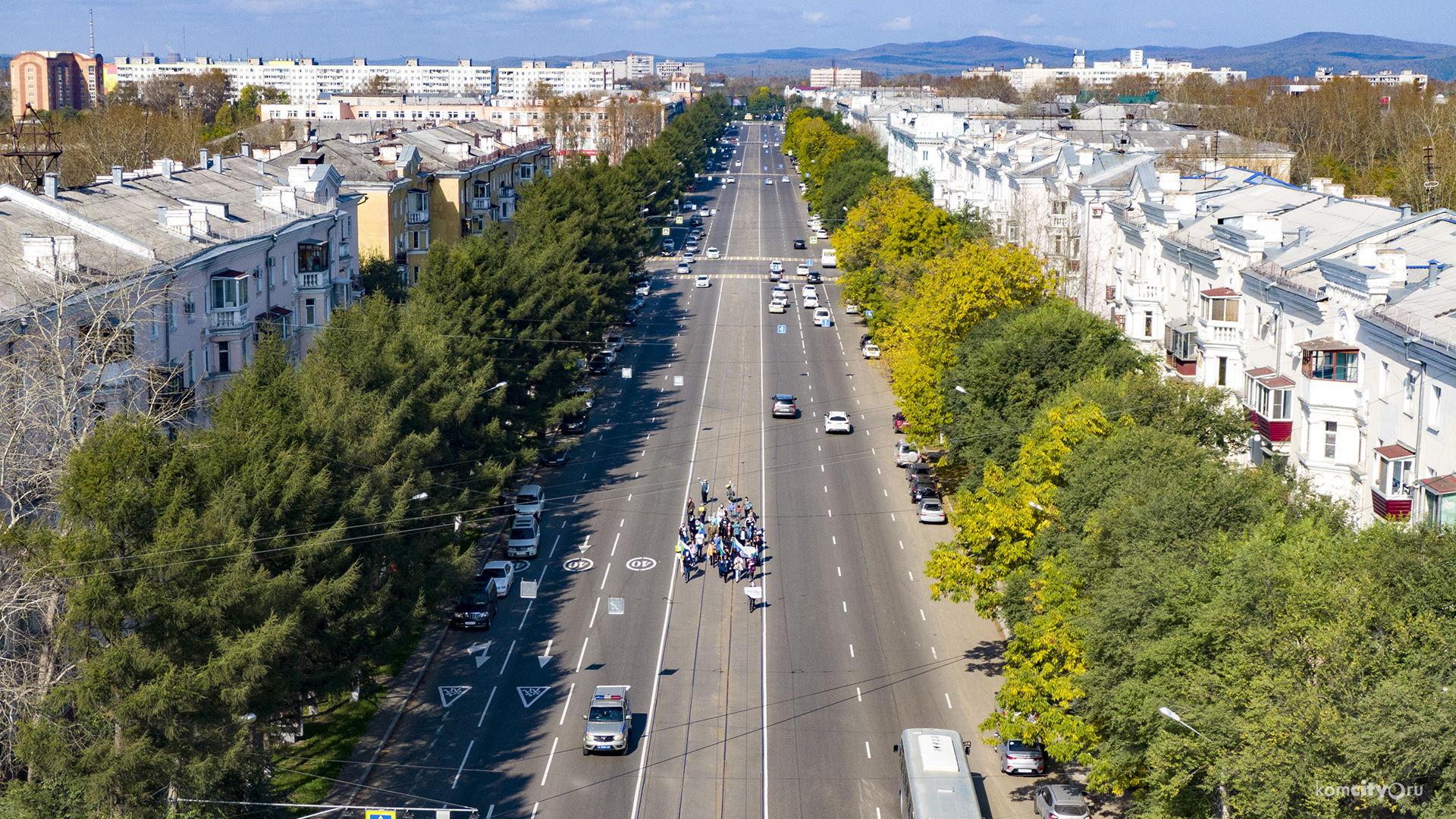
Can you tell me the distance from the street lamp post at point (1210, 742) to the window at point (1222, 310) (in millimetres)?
27288

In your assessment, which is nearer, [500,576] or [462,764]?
[462,764]

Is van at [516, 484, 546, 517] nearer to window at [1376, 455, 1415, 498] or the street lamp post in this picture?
window at [1376, 455, 1415, 498]

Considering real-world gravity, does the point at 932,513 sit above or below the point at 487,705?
above

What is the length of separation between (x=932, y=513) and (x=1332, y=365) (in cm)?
2016

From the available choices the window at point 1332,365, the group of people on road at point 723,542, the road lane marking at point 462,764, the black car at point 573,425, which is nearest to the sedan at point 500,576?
the group of people on road at point 723,542

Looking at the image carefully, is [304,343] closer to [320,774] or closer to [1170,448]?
[320,774]

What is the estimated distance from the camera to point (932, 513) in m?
58.9

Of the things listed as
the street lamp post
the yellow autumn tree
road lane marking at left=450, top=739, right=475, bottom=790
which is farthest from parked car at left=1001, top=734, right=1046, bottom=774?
the yellow autumn tree

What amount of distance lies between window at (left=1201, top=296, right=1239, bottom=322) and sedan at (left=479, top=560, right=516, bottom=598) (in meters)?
27.9

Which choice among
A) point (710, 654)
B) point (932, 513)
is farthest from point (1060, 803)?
point (932, 513)

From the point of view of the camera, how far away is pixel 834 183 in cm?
13562

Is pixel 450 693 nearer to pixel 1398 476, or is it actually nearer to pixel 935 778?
pixel 935 778

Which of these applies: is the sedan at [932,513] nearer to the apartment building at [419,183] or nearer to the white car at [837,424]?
the white car at [837,424]

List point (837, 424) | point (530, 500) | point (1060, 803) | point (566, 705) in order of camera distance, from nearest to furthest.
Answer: point (1060, 803), point (566, 705), point (530, 500), point (837, 424)
